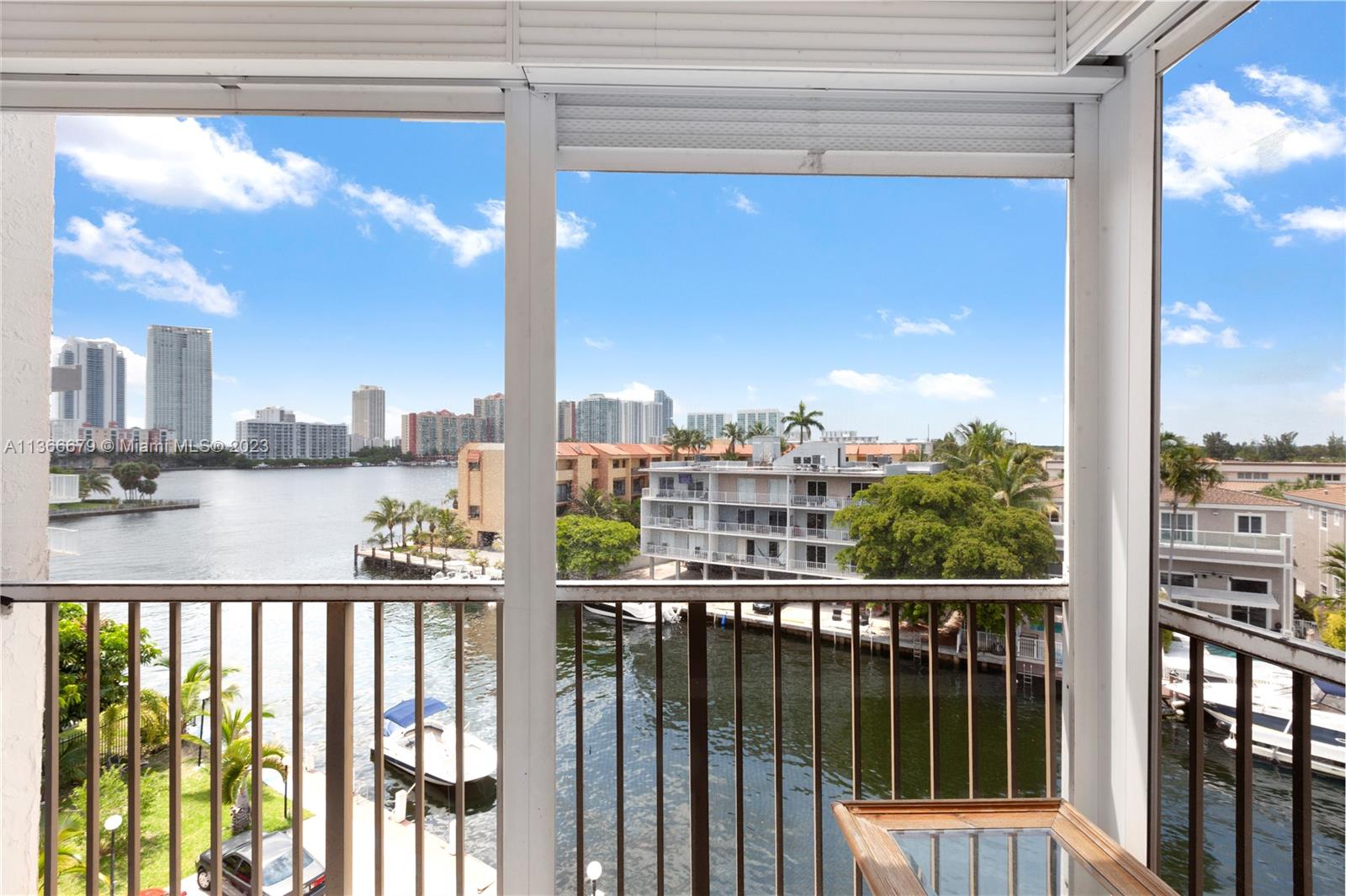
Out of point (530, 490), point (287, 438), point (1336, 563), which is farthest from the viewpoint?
point (287, 438)

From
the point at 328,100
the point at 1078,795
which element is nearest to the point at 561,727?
the point at 1078,795

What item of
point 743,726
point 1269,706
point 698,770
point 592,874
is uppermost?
point 1269,706

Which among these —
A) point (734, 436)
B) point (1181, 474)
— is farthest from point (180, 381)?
point (1181, 474)

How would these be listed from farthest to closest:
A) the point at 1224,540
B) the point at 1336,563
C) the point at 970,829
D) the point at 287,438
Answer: the point at 287,438
the point at 1224,540
the point at 970,829
the point at 1336,563

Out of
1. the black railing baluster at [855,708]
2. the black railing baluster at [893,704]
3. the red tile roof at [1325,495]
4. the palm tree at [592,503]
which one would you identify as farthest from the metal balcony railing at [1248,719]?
the palm tree at [592,503]

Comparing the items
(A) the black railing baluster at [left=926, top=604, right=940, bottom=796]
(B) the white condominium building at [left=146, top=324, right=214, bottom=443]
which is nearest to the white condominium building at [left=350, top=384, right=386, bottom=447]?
(B) the white condominium building at [left=146, top=324, right=214, bottom=443]

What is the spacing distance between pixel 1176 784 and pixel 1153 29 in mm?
1870

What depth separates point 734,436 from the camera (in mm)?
1818

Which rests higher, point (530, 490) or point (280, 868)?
point (530, 490)

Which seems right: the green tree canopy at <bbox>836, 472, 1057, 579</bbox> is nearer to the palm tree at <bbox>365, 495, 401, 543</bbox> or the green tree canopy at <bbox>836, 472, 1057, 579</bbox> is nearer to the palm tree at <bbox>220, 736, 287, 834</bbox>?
the palm tree at <bbox>365, 495, 401, 543</bbox>

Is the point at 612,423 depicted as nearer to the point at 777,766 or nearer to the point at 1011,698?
the point at 777,766

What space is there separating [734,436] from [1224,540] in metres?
1.23

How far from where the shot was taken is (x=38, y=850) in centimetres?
177

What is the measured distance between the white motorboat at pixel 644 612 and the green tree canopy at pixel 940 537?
52 cm
